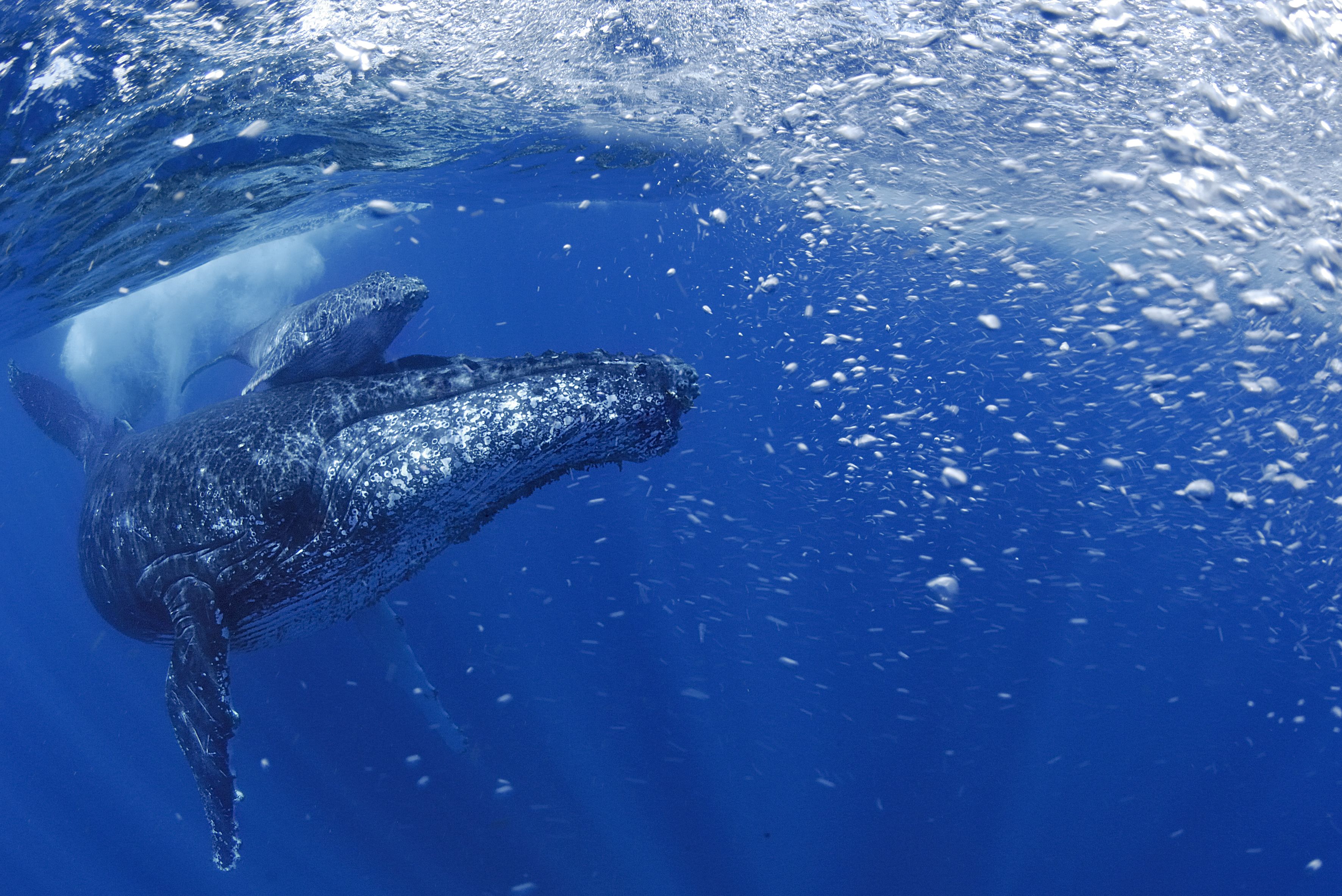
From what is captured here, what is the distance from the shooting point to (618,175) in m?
20.0

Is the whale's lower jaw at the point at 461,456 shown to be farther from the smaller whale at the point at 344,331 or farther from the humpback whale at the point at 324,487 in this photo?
the smaller whale at the point at 344,331

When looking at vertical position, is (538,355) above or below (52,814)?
above

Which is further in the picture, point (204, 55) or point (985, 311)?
point (985, 311)

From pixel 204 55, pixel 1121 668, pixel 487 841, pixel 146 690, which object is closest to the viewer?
pixel 204 55

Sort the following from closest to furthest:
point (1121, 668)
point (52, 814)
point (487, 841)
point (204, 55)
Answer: point (204, 55) < point (487, 841) < point (52, 814) < point (1121, 668)

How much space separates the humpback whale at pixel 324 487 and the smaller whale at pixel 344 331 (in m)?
0.24

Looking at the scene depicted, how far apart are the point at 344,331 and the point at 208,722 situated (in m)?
3.41

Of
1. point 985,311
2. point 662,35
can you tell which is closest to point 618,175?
point 662,35

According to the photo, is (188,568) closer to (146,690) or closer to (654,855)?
(654,855)

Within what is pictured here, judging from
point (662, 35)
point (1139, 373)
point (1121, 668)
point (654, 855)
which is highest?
point (662, 35)

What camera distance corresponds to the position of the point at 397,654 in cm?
1009

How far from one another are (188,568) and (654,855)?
12.1 metres

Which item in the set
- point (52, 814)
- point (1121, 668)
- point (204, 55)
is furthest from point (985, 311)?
point (52, 814)

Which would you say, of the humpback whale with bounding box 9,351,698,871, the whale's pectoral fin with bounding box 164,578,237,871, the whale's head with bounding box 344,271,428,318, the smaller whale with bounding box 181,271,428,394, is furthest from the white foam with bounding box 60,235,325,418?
the whale's pectoral fin with bounding box 164,578,237,871
